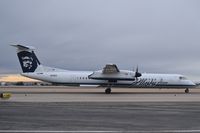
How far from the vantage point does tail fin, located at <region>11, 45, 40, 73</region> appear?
186 ft

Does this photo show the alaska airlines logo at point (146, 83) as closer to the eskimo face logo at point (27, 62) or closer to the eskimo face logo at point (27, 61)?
the eskimo face logo at point (27, 61)

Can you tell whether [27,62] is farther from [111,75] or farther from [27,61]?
[111,75]

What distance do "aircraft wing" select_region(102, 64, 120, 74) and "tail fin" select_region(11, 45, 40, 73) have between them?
10.8 meters

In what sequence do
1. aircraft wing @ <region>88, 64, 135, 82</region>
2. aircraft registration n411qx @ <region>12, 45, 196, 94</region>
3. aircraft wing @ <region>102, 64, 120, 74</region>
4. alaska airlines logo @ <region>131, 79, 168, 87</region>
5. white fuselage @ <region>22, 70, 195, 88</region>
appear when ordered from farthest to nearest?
alaska airlines logo @ <region>131, 79, 168, 87</region>
white fuselage @ <region>22, 70, 195, 88</region>
aircraft registration n411qx @ <region>12, 45, 196, 94</region>
aircraft wing @ <region>88, 64, 135, 82</region>
aircraft wing @ <region>102, 64, 120, 74</region>

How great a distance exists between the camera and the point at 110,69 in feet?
177

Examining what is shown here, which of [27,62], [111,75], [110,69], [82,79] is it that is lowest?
[82,79]

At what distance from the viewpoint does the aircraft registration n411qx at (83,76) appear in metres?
54.5

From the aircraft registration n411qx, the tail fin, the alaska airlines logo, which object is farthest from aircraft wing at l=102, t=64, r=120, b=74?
the tail fin

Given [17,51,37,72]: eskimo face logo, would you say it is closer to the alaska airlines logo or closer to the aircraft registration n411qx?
the aircraft registration n411qx

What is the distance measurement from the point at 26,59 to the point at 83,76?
9018 millimetres

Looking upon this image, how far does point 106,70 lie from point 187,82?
1482cm

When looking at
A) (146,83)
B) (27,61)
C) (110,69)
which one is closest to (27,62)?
(27,61)

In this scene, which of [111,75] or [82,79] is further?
[82,79]

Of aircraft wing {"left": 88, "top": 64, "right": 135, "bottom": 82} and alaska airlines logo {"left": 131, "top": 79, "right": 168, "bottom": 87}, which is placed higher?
aircraft wing {"left": 88, "top": 64, "right": 135, "bottom": 82}
